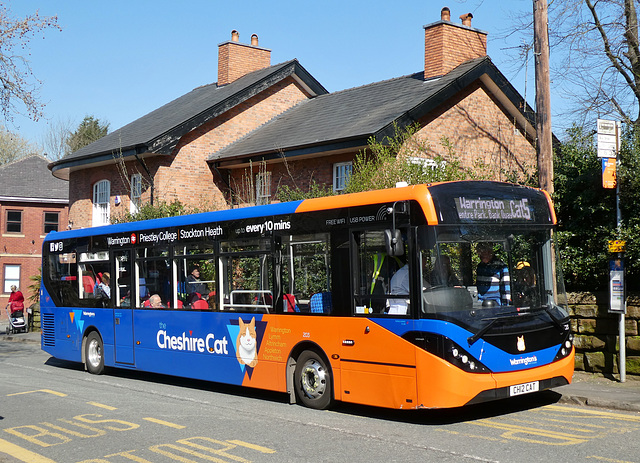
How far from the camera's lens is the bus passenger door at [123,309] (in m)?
13.8

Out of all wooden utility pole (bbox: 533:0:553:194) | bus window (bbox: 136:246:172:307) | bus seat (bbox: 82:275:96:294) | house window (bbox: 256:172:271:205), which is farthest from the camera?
house window (bbox: 256:172:271:205)

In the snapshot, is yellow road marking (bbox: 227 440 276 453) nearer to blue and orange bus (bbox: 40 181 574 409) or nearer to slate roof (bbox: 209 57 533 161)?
blue and orange bus (bbox: 40 181 574 409)

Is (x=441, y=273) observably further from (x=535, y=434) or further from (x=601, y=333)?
(x=601, y=333)

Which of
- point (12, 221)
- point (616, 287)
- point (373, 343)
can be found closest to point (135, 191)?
point (616, 287)

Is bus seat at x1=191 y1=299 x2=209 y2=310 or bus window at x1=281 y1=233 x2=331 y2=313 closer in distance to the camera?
bus window at x1=281 y1=233 x2=331 y2=313

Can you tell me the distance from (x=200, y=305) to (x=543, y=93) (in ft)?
21.4

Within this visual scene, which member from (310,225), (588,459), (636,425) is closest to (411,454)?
(588,459)

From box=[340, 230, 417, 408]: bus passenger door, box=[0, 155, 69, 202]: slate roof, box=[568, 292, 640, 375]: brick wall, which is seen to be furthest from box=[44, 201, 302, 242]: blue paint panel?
box=[0, 155, 69, 202]: slate roof

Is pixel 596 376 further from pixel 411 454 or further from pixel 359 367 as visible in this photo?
pixel 411 454

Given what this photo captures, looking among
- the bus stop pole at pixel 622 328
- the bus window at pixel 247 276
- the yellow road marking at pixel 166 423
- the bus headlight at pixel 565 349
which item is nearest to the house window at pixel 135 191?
the bus window at pixel 247 276

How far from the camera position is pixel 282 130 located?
86.0ft

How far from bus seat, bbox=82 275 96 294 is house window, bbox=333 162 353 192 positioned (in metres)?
9.09

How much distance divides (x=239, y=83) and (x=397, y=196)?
22605mm

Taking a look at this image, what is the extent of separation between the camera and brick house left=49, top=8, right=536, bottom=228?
22.6 meters
